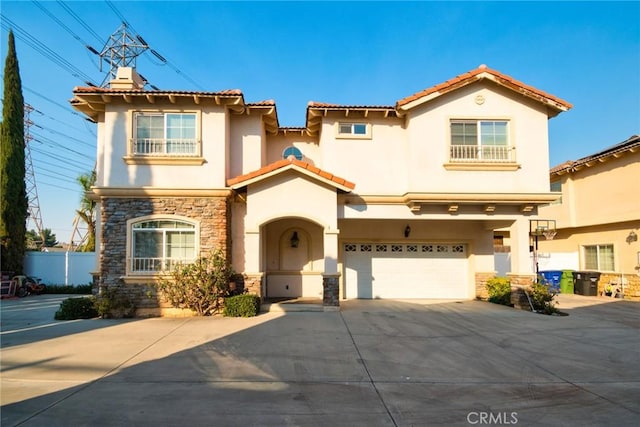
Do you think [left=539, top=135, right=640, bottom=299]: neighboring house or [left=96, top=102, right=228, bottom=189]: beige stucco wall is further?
[left=539, top=135, right=640, bottom=299]: neighboring house

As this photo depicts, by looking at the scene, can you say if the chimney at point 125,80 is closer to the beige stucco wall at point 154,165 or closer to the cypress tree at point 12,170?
the beige stucco wall at point 154,165

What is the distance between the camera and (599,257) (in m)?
17.3

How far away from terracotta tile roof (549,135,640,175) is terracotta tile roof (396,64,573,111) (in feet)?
18.0

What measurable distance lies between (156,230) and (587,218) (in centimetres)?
1913

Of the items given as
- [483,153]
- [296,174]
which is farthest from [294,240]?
[483,153]

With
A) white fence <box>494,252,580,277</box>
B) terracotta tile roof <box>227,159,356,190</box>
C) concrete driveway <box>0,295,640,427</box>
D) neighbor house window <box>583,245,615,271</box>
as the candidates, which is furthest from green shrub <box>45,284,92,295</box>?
neighbor house window <box>583,245,615,271</box>

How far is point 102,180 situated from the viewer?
11.5 metres

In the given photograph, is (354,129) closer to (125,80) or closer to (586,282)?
(125,80)

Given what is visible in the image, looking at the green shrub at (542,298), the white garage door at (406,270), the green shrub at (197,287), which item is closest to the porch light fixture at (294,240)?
the white garage door at (406,270)

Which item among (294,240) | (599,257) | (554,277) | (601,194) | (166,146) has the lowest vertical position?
(554,277)

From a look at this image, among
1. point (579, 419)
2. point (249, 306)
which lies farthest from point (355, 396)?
point (249, 306)

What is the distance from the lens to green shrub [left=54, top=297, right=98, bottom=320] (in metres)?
10.8

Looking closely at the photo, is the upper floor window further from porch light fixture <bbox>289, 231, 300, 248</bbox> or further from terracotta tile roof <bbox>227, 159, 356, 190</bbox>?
porch light fixture <bbox>289, 231, 300, 248</bbox>

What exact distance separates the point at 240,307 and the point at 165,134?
6023mm
